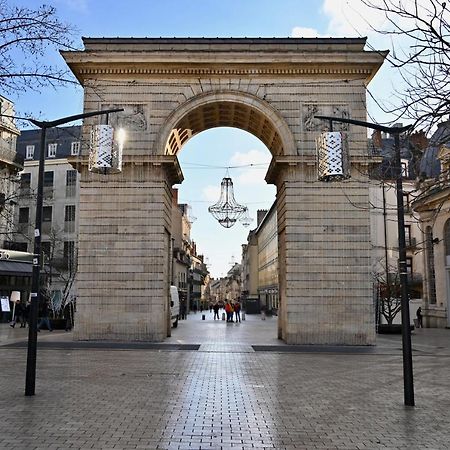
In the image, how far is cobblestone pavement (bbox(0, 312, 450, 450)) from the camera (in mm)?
8008

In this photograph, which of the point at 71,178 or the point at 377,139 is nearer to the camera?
the point at 377,139

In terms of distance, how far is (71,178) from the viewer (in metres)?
51.4

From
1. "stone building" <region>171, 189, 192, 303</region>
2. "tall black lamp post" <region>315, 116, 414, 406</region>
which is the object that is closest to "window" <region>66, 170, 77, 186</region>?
"stone building" <region>171, 189, 192, 303</region>

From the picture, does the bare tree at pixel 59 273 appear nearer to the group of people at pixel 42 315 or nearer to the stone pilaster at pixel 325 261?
the group of people at pixel 42 315

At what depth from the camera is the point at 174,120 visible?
79.9ft

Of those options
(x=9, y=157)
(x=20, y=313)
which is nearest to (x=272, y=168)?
(x=20, y=313)

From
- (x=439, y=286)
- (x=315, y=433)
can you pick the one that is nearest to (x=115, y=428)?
(x=315, y=433)

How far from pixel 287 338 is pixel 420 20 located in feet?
55.8

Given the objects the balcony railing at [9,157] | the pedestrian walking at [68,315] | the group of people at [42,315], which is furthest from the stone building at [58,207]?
the pedestrian walking at [68,315]

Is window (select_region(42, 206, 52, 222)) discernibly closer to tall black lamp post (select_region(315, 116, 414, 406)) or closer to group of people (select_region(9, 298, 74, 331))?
group of people (select_region(9, 298, 74, 331))

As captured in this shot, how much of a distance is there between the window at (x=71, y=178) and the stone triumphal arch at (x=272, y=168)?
27649 millimetres

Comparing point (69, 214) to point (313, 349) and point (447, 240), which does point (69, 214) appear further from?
point (313, 349)

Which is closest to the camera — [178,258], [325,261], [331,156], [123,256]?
[331,156]

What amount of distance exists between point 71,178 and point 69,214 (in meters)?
Result: 3.56
